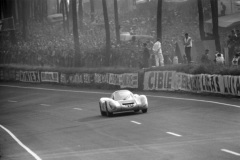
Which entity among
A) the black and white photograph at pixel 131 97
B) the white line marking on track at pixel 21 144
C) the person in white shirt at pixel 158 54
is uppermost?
the person in white shirt at pixel 158 54

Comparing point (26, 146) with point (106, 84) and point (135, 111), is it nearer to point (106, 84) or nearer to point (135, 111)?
point (135, 111)

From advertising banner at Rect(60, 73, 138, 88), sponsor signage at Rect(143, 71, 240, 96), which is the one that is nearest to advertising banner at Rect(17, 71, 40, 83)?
advertising banner at Rect(60, 73, 138, 88)

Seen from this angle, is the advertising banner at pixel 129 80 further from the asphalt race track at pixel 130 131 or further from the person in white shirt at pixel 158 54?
the asphalt race track at pixel 130 131

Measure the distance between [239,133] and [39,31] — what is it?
83.0m

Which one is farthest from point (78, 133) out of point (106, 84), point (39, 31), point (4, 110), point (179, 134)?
point (39, 31)

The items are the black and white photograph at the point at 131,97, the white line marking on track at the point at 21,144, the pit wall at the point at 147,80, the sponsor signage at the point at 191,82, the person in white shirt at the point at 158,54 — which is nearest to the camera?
the white line marking on track at the point at 21,144

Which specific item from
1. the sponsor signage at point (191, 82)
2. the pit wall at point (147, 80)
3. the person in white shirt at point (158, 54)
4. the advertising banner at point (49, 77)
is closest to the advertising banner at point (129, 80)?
the pit wall at point (147, 80)

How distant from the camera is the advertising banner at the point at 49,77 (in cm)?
5331

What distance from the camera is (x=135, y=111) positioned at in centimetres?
2659

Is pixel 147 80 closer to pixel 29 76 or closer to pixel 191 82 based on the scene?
pixel 191 82

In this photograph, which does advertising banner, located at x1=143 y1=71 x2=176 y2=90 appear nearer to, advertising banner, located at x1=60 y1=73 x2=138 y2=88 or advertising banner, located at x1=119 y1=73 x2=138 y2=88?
advertising banner, located at x1=119 y1=73 x2=138 y2=88

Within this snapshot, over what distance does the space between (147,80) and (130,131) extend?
18.1m

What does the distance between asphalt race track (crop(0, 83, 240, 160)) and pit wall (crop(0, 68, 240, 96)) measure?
0.58 metres

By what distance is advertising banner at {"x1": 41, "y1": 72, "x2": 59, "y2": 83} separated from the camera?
5331 cm
